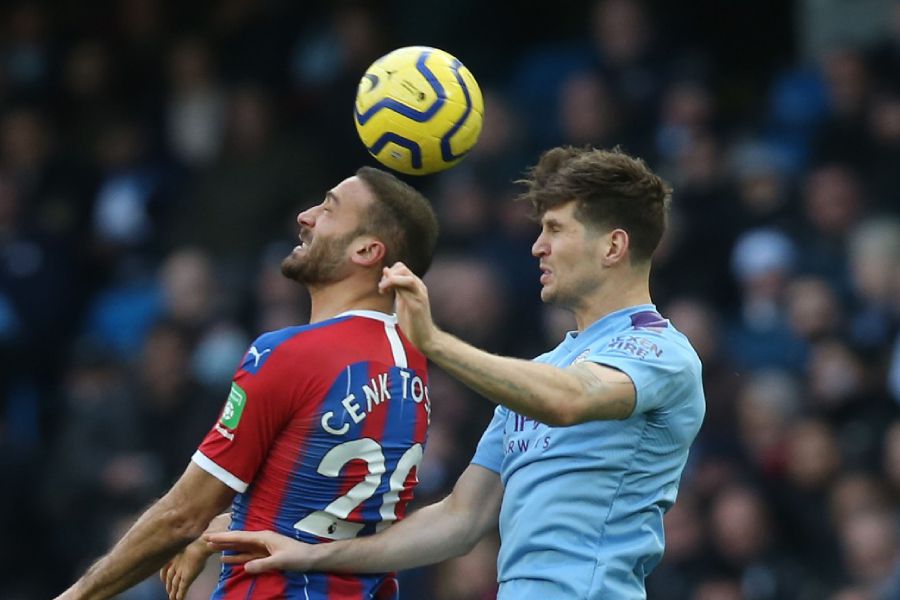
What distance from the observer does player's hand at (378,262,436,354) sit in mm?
4922

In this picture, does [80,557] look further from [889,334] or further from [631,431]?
[631,431]

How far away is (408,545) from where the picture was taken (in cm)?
577

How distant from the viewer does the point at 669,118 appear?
11422 millimetres

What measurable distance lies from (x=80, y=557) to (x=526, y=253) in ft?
12.2

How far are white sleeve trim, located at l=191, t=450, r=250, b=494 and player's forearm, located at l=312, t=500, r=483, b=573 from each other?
0.32 metres

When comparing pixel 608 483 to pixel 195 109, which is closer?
pixel 608 483

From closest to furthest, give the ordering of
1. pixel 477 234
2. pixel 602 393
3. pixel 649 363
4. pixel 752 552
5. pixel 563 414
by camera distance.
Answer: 1. pixel 563 414
2. pixel 602 393
3. pixel 649 363
4. pixel 752 552
5. pixel 477 234

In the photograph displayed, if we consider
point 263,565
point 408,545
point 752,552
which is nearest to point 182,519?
point 263,565

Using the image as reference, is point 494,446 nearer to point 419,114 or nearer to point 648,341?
point 648,341

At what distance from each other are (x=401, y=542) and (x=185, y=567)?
710 millimetres

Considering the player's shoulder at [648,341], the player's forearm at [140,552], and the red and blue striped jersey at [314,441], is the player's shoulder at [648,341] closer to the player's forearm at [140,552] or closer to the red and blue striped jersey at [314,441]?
the red and blue striped jersey at [314,441]

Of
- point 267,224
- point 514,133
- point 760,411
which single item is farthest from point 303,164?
point 760,411

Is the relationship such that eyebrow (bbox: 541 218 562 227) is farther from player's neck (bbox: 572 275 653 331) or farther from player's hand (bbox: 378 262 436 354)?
player's hand (bbox: 378 262 436 354)

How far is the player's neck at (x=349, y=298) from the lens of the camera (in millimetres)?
5797
